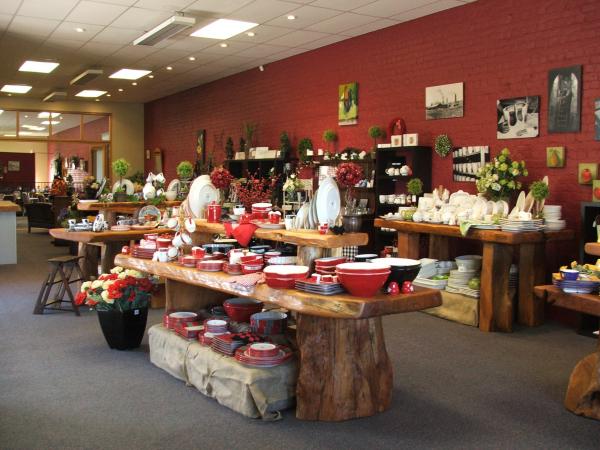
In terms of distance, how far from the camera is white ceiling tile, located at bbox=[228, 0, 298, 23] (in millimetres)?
7657

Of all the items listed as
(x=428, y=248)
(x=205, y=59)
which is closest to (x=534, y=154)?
(x=428, y=248)

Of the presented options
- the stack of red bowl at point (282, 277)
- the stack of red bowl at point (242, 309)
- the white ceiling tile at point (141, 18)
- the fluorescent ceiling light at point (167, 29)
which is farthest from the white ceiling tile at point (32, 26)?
the stack of red bowl at point (282, 277)

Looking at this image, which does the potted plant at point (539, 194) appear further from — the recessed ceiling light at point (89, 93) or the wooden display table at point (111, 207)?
the recessed ceiling light at point (89, 93)

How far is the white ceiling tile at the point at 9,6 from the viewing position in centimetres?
769

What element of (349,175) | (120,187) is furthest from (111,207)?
(349,175)

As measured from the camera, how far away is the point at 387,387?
13.1 feet

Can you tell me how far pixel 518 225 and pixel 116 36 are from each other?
21.4 feet

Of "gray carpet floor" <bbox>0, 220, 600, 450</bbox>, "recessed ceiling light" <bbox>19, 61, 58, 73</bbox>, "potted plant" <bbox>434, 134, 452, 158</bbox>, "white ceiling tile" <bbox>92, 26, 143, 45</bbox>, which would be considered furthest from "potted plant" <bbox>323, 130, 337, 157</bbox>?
"recessed ceiling light" <bbox>19, 61, 58, 73</bbox>

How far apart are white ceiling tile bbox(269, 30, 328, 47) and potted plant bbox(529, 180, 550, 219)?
420 centimetres

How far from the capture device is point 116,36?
31.1 ft

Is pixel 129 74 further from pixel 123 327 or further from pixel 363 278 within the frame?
pixel 363 278

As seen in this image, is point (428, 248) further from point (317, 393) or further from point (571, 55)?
point (317, 393)

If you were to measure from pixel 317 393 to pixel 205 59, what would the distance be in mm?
8528

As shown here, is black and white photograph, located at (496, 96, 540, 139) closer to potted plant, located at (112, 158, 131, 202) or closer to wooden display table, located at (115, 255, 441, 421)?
wooden display table, located at (115, 255, 441, 421)
